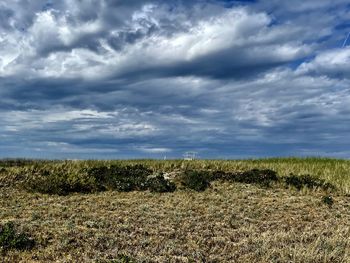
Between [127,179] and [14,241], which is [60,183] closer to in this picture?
[127,179]

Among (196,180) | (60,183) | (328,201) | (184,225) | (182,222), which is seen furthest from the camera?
(196,180)

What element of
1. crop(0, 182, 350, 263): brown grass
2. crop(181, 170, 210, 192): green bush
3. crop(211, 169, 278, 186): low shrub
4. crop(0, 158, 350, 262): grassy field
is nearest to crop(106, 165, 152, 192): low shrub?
crop(0, 158, 350, 262): grassy field

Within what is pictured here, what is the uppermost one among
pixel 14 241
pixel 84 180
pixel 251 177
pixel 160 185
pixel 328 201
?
pixel 251 177

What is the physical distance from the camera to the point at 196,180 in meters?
20.9

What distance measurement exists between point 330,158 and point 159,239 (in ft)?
93.3

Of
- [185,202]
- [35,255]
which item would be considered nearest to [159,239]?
[35,255]

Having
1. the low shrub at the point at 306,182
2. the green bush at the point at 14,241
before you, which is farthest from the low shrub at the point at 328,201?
the green bush at the point at 14,241

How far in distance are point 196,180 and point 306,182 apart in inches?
198

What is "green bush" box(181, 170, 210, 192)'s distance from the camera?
66.4 feet

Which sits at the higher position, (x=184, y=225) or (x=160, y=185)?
(x=160, y=185)

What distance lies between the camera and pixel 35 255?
1058cm

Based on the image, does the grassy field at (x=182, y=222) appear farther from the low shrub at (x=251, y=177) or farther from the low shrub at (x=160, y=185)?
the low shrub at (x=160, y=185)

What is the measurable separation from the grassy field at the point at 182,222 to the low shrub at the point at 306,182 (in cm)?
19

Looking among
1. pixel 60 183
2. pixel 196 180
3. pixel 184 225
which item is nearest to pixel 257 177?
pixel 196 180
